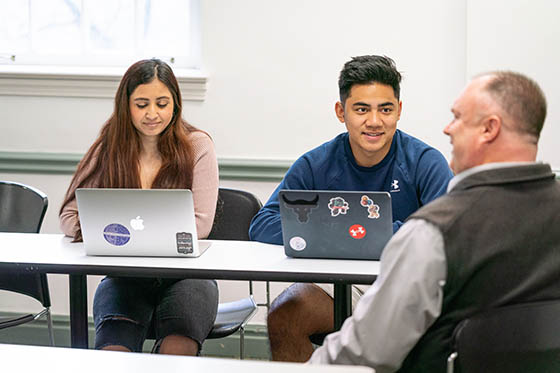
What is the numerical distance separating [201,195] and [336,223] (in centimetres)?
74

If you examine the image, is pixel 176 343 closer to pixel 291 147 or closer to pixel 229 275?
pixel 229 275

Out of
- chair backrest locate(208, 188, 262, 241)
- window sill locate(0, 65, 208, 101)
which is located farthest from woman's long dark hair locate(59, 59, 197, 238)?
window sill locate(0, 65, 208, 101)

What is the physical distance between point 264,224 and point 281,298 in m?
0.26

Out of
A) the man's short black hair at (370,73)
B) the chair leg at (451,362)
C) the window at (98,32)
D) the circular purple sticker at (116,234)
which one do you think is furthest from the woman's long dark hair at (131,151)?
the chair leg at (451,362)

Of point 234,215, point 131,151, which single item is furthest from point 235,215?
point 131,151

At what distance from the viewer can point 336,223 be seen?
7.22 feet

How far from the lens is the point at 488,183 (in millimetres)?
1547

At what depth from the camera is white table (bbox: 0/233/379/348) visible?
216 cm

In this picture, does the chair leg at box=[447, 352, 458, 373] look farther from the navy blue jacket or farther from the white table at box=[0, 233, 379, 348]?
the navy blue jacket

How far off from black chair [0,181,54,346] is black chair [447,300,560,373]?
75.2 inches

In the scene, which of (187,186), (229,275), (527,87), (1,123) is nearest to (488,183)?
(527,87)

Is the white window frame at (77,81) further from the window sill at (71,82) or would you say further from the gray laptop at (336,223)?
the gray laptop at (336,223)

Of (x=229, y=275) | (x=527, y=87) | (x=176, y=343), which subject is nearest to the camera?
(x=527, y=87)

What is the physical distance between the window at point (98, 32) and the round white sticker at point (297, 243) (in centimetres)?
171
